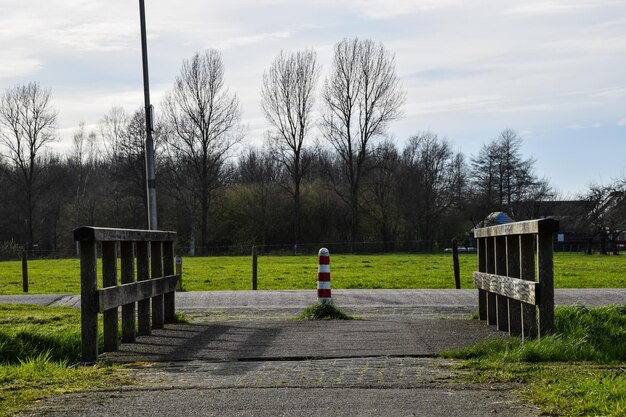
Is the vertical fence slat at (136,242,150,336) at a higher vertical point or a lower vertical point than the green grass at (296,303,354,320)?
higher

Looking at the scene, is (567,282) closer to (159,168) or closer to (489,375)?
(489,375)

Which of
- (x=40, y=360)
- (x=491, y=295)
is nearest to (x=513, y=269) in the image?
(x=491, y=295)

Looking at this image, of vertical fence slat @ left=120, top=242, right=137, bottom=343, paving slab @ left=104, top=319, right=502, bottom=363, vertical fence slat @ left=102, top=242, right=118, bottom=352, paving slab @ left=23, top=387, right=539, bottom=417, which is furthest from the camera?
→ vertical fence slat @ left=120, top=242, right=137, bottom=343

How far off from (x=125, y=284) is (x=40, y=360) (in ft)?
4.86

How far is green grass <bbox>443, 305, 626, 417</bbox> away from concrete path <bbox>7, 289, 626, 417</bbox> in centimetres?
21

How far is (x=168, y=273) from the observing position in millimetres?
11516

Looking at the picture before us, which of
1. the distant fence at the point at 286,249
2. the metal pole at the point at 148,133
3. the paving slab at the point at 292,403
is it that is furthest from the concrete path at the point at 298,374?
the distant fence at the point at 286,249

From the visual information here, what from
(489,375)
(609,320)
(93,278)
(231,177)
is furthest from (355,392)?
(231,177)

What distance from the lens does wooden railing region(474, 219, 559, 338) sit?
7812 mm

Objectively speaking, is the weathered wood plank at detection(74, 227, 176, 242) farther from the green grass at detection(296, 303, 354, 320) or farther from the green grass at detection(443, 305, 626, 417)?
the green grass at detection(443, 305, 626, 417)

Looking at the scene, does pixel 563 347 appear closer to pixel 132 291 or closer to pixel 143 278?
pixel 132 291

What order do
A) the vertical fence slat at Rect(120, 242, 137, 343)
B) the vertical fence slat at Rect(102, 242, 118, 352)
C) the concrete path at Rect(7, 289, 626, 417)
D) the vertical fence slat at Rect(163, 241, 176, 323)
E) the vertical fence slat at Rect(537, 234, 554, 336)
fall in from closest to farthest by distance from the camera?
the concrete path at Rect(7, 289, 626, 417) → the vertical fence slat at Rect(537, 234, 554, 336) → the vertical fence slat at Rect(102, 242, 118, 352) → the vertical fence slat at Rect(120, 242, 137, 343) → the vertical fence slat at Rect(163, 241, 176, 323)

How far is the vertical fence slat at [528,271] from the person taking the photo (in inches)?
333

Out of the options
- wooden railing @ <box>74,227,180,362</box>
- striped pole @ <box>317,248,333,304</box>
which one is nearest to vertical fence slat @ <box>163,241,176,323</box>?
wooden railing @ <box>74,227,180,362</box>
